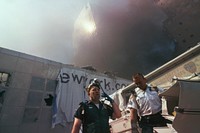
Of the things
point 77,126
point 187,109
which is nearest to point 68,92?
point 77,126

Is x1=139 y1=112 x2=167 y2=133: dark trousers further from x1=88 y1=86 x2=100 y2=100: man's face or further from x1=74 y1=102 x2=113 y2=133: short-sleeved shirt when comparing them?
x1=88 y1=86 x2=100 y2=100: man's face

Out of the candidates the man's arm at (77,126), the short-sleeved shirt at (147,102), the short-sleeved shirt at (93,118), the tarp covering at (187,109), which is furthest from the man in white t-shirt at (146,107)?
the man's arm at (77,126)

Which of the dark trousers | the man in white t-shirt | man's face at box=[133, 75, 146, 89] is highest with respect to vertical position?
man's face at box=[133, 75, 146, 89]

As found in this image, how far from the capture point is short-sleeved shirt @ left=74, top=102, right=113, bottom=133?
236 centimetres

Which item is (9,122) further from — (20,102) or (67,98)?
(67,98)

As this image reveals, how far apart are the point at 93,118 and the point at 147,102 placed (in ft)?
3.76

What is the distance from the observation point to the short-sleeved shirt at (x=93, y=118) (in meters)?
2.36

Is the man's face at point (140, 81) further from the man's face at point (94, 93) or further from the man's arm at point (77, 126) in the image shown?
the man's arm at point (77, 126)

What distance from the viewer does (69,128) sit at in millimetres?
8922

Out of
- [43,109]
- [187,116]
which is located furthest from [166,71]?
[43,109]

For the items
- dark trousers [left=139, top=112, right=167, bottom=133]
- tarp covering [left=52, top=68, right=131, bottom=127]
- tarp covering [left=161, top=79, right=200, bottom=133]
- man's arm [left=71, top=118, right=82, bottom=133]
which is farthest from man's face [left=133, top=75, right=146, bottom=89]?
tarp covering [left=52, top=68, right=131, bottom=127]

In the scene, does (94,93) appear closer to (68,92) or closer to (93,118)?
(93,118)

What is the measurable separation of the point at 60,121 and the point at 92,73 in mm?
3648

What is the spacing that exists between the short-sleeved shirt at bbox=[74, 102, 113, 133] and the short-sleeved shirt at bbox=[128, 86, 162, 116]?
88cm
